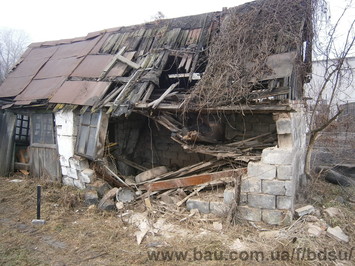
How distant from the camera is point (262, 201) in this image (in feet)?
17.3

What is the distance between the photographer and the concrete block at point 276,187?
5086 millimetres

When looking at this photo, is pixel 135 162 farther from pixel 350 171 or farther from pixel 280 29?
pixel 350 171

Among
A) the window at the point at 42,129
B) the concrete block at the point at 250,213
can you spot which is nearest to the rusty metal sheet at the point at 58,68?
the window at the point at 42,129

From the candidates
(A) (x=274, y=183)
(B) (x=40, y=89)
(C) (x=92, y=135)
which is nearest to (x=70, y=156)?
(C) (x=92, y=135)

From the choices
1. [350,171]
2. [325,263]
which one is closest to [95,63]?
[325,263]

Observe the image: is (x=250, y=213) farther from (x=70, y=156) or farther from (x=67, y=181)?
(x=67, y=181)

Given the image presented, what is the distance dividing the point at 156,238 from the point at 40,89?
642cm

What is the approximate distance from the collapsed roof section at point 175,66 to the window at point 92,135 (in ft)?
1.08

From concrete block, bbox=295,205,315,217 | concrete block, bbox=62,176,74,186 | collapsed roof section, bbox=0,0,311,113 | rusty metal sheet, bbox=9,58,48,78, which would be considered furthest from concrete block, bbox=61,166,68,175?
concrete block, bbox=295,205,315,217

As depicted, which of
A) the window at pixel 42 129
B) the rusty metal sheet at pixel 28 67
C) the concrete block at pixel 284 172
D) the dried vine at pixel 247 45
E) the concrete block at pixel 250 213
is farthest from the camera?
the rusty metal sheet at pixel 28 67

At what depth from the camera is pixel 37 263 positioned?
427cm

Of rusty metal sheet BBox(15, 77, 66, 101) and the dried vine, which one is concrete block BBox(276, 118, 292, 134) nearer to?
the dried vine

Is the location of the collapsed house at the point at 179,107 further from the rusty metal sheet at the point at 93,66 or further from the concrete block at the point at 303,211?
the concrete block at the point at 303,211

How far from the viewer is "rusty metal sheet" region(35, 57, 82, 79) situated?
882 centimetres
